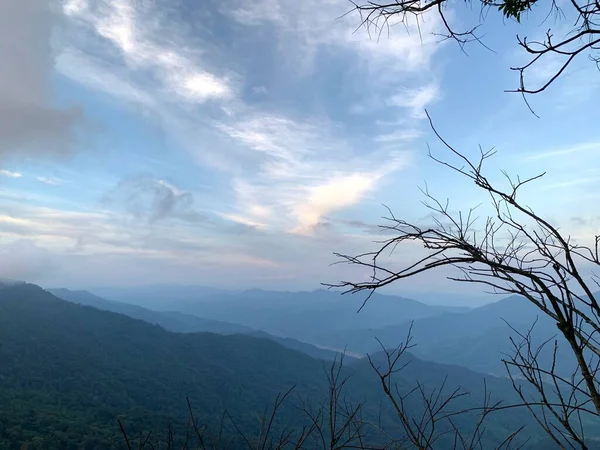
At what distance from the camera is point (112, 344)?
463 ft

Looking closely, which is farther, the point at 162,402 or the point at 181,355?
the point at 181,355

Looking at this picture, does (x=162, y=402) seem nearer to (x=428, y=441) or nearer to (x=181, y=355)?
(x=181, y=355)

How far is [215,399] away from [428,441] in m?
119

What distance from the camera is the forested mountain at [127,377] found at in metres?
63.6

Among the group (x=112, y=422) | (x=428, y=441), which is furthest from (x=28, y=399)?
(x=428, y=441)

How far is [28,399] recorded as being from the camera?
75.2m

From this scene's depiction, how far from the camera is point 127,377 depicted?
352ft

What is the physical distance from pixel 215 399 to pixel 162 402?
18451mm

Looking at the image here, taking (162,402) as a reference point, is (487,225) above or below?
above

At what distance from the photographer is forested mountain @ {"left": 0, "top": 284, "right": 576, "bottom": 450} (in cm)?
6356

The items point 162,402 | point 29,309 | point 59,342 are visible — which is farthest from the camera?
point 29,309

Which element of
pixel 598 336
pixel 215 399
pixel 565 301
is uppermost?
pixel 565 301

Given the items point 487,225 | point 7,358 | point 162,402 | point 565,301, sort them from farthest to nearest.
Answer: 1. point 7,358
2. point 162,402
3. point 487,225
4. point 565,301

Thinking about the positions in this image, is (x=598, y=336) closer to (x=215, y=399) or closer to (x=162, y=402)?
(x=162, y=402)
